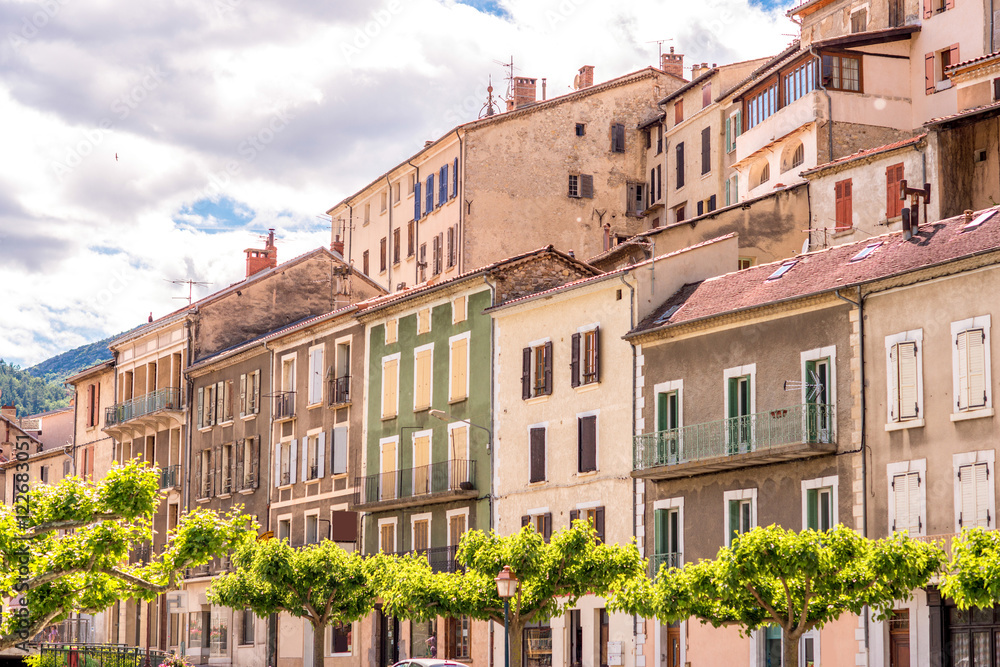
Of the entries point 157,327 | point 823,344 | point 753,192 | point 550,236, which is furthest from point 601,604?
point 157,327

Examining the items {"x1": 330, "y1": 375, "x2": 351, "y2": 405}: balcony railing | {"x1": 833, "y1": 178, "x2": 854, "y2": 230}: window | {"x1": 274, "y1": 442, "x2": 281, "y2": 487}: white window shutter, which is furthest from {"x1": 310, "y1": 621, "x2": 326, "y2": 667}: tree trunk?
{"x1": 833, "y1": 178, "x2": 854, "y2": 230}: window

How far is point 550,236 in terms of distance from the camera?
6781 centimetres

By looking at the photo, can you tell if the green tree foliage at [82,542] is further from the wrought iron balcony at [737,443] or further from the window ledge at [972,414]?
the window ledge at [972,414]

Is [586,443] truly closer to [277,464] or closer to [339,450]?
[339,450]

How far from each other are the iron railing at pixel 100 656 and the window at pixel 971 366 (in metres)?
28.2

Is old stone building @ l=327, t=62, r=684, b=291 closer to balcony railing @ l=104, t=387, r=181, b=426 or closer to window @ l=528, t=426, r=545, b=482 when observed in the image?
balcony railing @ l=104, t=387, r=181, b=426

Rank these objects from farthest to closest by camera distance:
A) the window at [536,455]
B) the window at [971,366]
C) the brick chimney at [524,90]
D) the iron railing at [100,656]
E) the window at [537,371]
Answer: the brick chimney at [524,90]
the iron railing at [100,656]
the window at [537,371]
the window at [536,455]
the window at [971,366]

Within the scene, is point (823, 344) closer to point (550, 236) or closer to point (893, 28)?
point (893, 28)

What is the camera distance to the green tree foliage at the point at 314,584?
46.6 metres

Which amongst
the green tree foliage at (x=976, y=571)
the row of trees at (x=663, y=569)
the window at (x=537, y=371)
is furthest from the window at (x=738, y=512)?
the green tree foliage at (x=976, y=571)

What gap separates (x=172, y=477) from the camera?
70938 mm

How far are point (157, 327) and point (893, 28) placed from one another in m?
37.0

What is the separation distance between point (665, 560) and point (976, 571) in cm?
1437

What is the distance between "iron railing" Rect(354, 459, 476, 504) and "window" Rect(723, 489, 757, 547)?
488 inches
